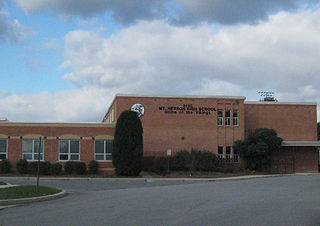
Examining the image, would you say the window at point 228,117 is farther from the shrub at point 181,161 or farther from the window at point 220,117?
the shrub at point 181,161

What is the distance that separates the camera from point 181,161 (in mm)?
38500

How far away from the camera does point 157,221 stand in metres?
11.7

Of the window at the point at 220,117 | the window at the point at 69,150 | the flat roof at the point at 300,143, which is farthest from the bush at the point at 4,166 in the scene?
the flat roof at the point at 300,143

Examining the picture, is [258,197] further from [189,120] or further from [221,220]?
[189,120]

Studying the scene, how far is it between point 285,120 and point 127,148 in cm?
1892

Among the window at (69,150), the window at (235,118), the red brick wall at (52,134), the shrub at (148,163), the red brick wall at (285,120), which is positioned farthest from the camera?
the red brick wall at (285,120)

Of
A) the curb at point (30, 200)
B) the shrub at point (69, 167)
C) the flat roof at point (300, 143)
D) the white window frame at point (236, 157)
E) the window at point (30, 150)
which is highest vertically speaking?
the flat roof at point (300, 143)

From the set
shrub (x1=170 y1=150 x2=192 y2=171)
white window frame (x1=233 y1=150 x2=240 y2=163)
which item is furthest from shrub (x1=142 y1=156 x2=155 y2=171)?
white window frame (x1=233 y1=150 x2=240 y2=163)

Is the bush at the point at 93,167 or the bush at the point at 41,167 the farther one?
the bush at the point at 93,167

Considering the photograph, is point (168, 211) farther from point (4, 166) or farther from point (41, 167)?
point (4, 166)

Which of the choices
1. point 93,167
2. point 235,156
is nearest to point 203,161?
point 235,156

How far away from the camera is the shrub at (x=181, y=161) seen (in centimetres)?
3812

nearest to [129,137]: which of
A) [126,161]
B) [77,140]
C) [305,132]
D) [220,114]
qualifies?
[126,161]

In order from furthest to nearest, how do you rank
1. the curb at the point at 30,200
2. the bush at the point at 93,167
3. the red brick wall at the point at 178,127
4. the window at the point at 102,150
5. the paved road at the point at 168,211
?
the red brick wall at the point at 178,127, the window at the point at 102,150, the bush at the point at 93,167, the curb at the point at 30,200, the paved road at the point at 168,211
